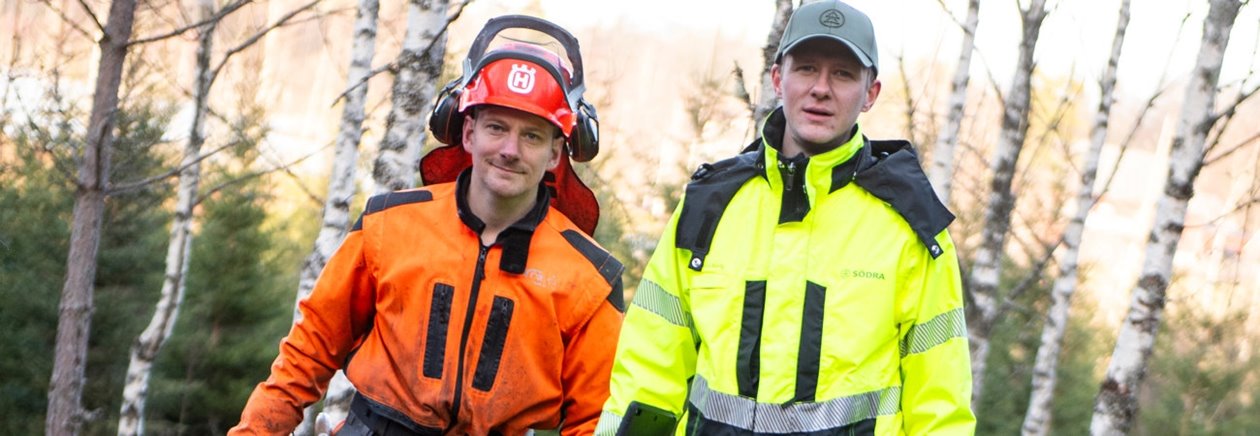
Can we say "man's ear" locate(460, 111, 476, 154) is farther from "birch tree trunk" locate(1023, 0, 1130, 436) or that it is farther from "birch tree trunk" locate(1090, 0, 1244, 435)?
"birch tree trunk" locate(1023, 0, 1130, 436)

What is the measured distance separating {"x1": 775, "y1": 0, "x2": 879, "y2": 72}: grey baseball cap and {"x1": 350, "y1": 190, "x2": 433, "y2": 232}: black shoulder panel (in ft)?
4.33

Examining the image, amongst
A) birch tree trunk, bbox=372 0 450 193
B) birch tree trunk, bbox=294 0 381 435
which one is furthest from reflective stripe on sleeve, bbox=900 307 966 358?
birch tree trunk, bbox=294 0 381 435

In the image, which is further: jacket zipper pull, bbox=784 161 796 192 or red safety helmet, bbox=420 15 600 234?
red safety helmet, bbox=420 15 600 234

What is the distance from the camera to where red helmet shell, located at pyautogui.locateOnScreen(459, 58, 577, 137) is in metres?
3.86

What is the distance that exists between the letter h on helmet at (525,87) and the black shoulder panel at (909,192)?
1112 mm

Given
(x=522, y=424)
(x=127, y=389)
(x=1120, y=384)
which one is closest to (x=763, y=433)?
(x=522, y=424)

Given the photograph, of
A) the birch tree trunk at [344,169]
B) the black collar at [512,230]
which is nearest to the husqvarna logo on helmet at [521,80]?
the black collar at [512,230]

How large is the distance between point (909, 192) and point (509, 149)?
1296mm

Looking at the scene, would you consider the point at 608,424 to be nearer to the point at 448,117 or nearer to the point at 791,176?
the point at 791,176

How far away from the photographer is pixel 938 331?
3098 mm

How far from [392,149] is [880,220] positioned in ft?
12.0

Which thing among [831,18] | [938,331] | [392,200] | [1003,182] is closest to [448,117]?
[392,200]

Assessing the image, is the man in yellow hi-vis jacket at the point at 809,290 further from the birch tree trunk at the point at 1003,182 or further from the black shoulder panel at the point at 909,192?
the birch tree trunk at the point at 1003,182

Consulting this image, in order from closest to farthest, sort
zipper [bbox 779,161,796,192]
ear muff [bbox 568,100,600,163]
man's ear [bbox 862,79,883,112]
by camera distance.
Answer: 1. zipper [bbox 779,161,796,192]
2. man's ear [bbox 862,79,883,112]
3. ear muff [bbox 568,100,600,163]
